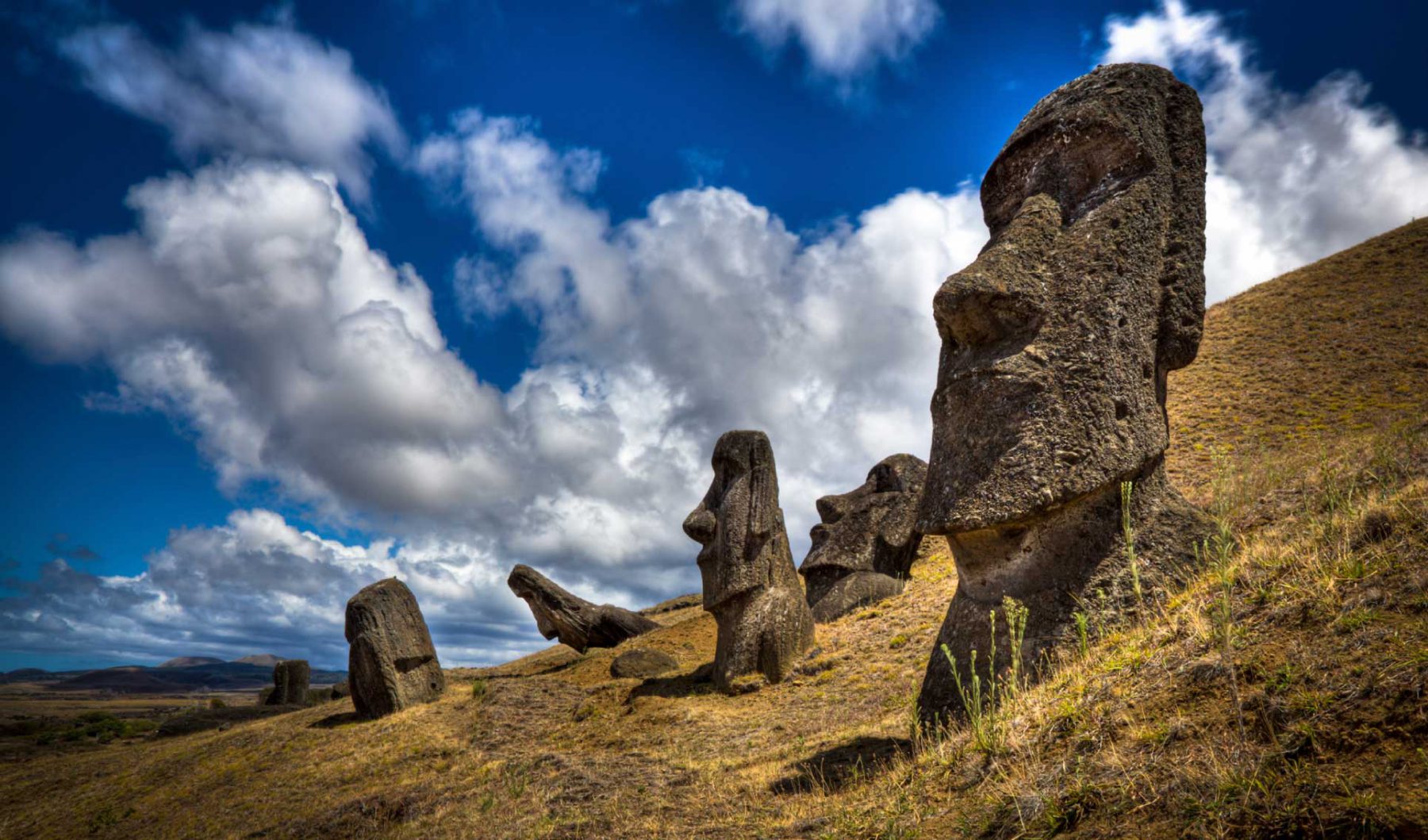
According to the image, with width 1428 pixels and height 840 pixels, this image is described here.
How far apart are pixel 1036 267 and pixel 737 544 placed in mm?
8946

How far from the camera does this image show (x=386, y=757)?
42.9ft

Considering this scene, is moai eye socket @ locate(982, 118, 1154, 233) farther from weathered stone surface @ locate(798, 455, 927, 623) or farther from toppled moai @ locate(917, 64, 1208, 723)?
weathered stone surface @ locate(798, 455, 927, 623)

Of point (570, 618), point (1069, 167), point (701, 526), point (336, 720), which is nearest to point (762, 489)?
point (701, 526)

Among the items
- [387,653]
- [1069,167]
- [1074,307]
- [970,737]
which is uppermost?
[1069,167]

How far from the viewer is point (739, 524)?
14883mm

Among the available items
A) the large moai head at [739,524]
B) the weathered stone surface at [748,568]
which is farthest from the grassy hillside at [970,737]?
the large moai head at [739,524]

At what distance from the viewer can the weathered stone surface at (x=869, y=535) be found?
19.4 metres

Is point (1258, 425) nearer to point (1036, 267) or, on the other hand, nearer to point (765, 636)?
point (765, 636)

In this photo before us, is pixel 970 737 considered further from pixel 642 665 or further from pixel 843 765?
pixel 642 665

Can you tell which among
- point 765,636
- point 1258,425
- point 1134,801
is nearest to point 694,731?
point 765,636

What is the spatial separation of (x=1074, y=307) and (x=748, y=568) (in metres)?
8.96

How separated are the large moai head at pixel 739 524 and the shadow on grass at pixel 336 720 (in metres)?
8.43

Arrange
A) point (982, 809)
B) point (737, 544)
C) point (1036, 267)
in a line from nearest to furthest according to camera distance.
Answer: point (982, 809) < point (1036, 267) < point (737, 544)

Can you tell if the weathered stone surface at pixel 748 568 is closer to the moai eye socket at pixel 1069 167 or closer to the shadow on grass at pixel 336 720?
the moai eye socket at pixel 1069 167
